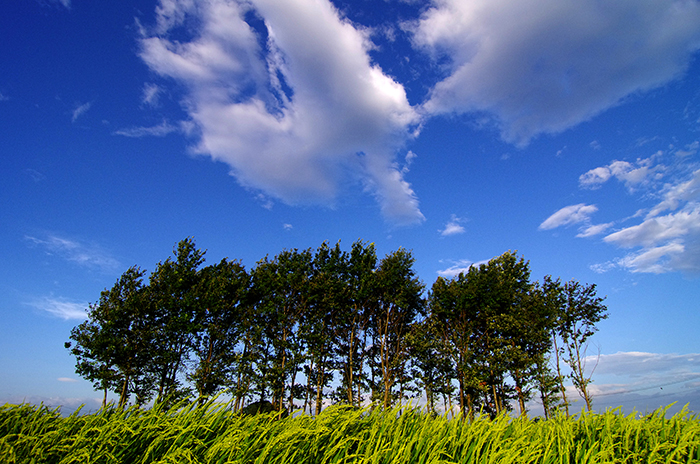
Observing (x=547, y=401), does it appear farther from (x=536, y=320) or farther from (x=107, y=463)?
(x=107, y=463)

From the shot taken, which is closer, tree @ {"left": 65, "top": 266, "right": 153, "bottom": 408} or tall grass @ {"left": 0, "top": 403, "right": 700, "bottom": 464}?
tall grass @ {"left": 0, "top": 403, "right": 700, "bottom": 464}

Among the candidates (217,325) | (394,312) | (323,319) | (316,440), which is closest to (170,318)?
(217,325)

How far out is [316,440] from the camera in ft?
14.9

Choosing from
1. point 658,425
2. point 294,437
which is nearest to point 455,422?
point 294,437

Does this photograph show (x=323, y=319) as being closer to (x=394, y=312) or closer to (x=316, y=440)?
(x=394, y=312)

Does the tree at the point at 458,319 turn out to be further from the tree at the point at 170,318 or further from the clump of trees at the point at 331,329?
the tree at the point at 170,318

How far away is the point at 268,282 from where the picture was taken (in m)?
33.9

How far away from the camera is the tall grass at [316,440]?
4145mm

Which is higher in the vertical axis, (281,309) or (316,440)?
(281,309)

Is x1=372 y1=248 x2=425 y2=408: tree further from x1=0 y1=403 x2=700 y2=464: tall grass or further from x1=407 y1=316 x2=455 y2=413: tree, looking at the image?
x1=0 y1=403 x2=700 y2=464: tall grass

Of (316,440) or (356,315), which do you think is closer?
(316,440)

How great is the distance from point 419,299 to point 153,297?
25.4 m

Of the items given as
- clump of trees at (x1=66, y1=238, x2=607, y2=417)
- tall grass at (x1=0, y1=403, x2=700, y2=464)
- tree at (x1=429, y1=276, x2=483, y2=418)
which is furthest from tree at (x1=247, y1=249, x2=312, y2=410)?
tall grass at (x1=0, y1=403, x2=700, y2=464)

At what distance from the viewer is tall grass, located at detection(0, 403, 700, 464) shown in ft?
13.6
